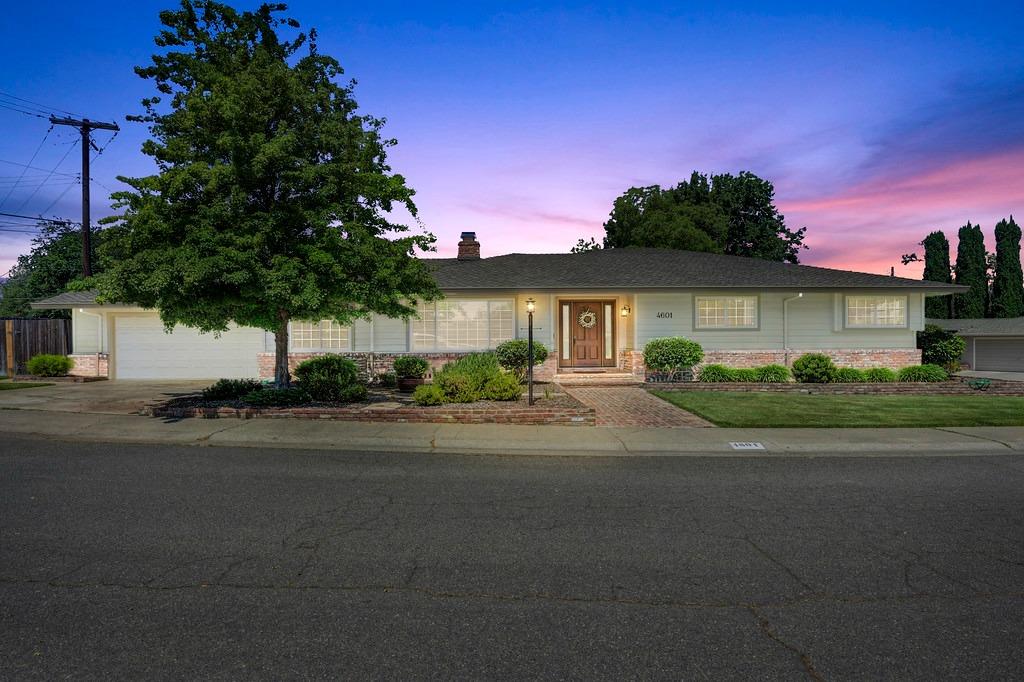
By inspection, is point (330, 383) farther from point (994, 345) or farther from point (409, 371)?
point (994, 345)

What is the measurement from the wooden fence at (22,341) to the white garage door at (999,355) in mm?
44567

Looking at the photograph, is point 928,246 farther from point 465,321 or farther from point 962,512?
point 962,512

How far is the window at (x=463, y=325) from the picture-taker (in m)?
20.2

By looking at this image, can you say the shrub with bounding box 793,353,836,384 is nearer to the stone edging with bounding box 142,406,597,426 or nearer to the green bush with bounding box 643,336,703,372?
the green bush with bounding box 643,336,703,372

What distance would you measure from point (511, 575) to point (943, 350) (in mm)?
22762

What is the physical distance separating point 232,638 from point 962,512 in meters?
6.89

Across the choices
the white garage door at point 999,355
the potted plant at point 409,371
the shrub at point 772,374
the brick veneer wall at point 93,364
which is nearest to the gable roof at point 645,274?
the potted plant at point 409,371

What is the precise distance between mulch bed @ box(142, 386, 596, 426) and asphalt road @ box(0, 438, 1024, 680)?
150 inches

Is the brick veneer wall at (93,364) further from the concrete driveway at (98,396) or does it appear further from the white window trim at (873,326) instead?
the white window trim at (873,326)

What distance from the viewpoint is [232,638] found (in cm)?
351

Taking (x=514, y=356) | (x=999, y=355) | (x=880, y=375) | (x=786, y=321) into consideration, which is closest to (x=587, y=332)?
(x=514, y=356)

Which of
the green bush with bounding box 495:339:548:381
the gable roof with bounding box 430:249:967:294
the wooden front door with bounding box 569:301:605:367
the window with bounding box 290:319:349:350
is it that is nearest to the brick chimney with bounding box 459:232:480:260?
the gable roof with bounding box 430:249:967:294

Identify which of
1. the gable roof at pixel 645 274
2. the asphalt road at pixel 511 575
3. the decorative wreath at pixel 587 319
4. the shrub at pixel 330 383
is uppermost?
the gable roof at pixel 645 274

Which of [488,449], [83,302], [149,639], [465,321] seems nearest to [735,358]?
[465,321]
